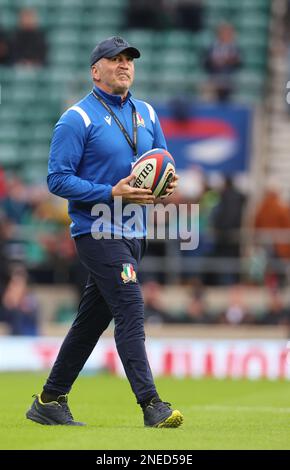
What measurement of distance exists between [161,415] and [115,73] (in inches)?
89.6

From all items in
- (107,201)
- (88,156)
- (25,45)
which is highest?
(25,45)

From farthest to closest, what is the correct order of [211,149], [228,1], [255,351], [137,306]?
[228,1], [211,149], [255,351], [137,306]

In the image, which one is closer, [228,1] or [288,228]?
[288,228]

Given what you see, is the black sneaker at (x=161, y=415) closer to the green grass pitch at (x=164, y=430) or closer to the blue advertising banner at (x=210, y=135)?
the green grass pitch at (x=164, y=430)

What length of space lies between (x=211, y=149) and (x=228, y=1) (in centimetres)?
466

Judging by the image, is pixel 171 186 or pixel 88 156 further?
pixel 171 186

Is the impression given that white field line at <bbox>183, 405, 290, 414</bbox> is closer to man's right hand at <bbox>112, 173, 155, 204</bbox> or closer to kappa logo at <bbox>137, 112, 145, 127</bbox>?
man's right hand at <bbox>112, 173, 155, 204</bbox>

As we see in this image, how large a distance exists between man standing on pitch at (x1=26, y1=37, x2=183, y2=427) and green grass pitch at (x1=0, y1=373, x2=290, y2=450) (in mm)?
334

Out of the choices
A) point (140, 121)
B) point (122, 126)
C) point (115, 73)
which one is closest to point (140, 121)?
point (140, 121)

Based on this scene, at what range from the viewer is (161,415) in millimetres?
8086

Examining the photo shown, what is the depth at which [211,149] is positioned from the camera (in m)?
22.4

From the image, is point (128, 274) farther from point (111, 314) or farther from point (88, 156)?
point (88, 156)
